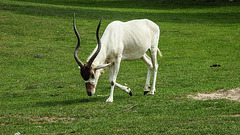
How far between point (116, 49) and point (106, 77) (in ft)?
16.6

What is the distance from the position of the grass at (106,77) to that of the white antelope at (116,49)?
675 millimetres

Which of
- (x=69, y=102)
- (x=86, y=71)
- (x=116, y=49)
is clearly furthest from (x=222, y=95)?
(x=69, y=102)

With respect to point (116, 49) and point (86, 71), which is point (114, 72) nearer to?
point (116, 49)

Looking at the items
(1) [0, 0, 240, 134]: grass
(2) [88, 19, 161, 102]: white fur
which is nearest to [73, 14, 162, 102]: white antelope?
(2) [88, 19, 161, 102]: white fur

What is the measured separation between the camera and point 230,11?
4075 centimetres

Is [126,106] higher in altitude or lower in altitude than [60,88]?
higher

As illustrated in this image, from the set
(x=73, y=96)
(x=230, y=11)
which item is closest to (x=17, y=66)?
(x=73, y=96)

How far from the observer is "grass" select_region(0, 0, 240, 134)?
9.46m

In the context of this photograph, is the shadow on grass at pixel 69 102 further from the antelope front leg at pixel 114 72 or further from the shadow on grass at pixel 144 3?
the shadow on grass at pixel 144 3

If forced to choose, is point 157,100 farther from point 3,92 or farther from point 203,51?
point 203,51

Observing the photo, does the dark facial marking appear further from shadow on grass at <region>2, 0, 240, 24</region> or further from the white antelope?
shadow on grass at <region>2, 0, 240, 24</region>

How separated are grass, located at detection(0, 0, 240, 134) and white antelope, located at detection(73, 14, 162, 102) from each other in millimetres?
675

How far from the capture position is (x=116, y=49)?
1247cm

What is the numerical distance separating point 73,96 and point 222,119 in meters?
5.60
